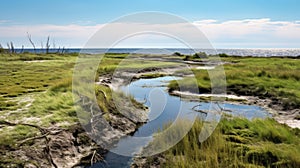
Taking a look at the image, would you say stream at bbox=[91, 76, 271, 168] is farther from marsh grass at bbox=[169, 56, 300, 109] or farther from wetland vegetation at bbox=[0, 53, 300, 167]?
marsh grass at bbox=[169, 56, 300, 109]

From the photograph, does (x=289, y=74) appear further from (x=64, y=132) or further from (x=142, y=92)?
(x=64, y=132)

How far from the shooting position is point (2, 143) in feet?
29.2

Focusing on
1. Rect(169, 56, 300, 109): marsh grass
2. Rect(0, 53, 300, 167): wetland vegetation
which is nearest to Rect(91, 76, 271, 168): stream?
Rect(0, 53, 300, 167): wetland vegetation

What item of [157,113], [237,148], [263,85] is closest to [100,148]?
A: [237,148]

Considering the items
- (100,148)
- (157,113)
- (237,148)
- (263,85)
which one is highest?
(263,85)

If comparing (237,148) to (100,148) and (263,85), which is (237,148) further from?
(263,85)

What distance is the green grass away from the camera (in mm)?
7617

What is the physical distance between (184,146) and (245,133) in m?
2.31

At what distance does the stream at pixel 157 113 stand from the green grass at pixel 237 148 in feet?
3.53

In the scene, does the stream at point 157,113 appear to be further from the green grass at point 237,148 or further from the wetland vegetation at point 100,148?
the green grass at point 237,148

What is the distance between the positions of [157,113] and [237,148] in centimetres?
701

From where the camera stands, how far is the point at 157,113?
1511 centimetres

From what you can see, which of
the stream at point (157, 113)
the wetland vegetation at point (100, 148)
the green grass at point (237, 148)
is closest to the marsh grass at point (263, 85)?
the stream at point (157, 113)

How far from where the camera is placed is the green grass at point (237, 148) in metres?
7.62
